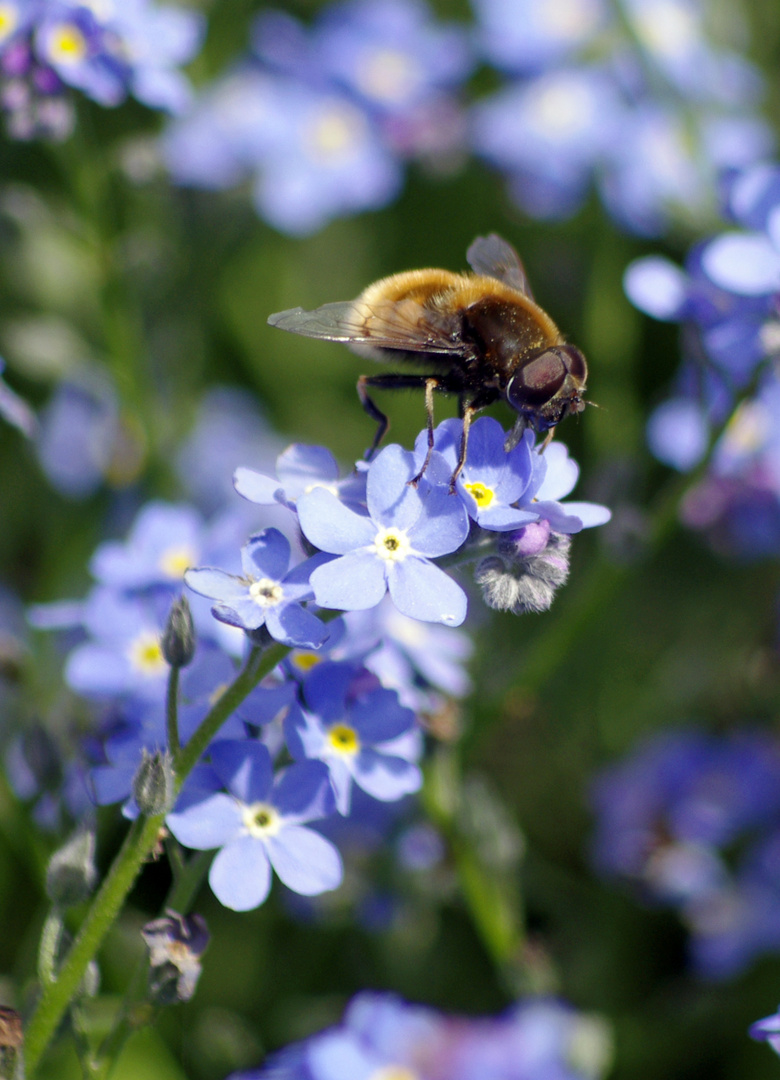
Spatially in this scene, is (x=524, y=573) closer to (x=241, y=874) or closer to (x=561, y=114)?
(x=241, y=874)

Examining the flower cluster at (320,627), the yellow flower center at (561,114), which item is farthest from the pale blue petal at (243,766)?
the yellow flower center at (561,114)

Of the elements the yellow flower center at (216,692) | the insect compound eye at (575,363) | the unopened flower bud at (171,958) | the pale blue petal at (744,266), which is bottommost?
the unopened flower bud at (171,958)

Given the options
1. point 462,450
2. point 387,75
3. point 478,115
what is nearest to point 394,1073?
point 462,450

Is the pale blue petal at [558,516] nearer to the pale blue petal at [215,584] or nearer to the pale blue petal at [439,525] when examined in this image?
the pale blue petal at [439,525]

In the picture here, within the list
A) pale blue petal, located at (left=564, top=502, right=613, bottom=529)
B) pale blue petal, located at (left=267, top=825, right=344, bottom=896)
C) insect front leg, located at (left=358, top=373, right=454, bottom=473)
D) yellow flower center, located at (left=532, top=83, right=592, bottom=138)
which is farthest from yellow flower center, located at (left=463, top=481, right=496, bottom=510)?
yellow flower center, located at (left=532, top=83, right=592, bottom=138)

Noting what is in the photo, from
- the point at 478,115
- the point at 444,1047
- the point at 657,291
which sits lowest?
the point at 444,1047

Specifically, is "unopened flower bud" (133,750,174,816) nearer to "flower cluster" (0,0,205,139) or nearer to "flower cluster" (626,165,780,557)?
"flower cluster" (626,165,780,557)

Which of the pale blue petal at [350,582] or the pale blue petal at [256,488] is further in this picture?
the pale blue petal at [256,488]
